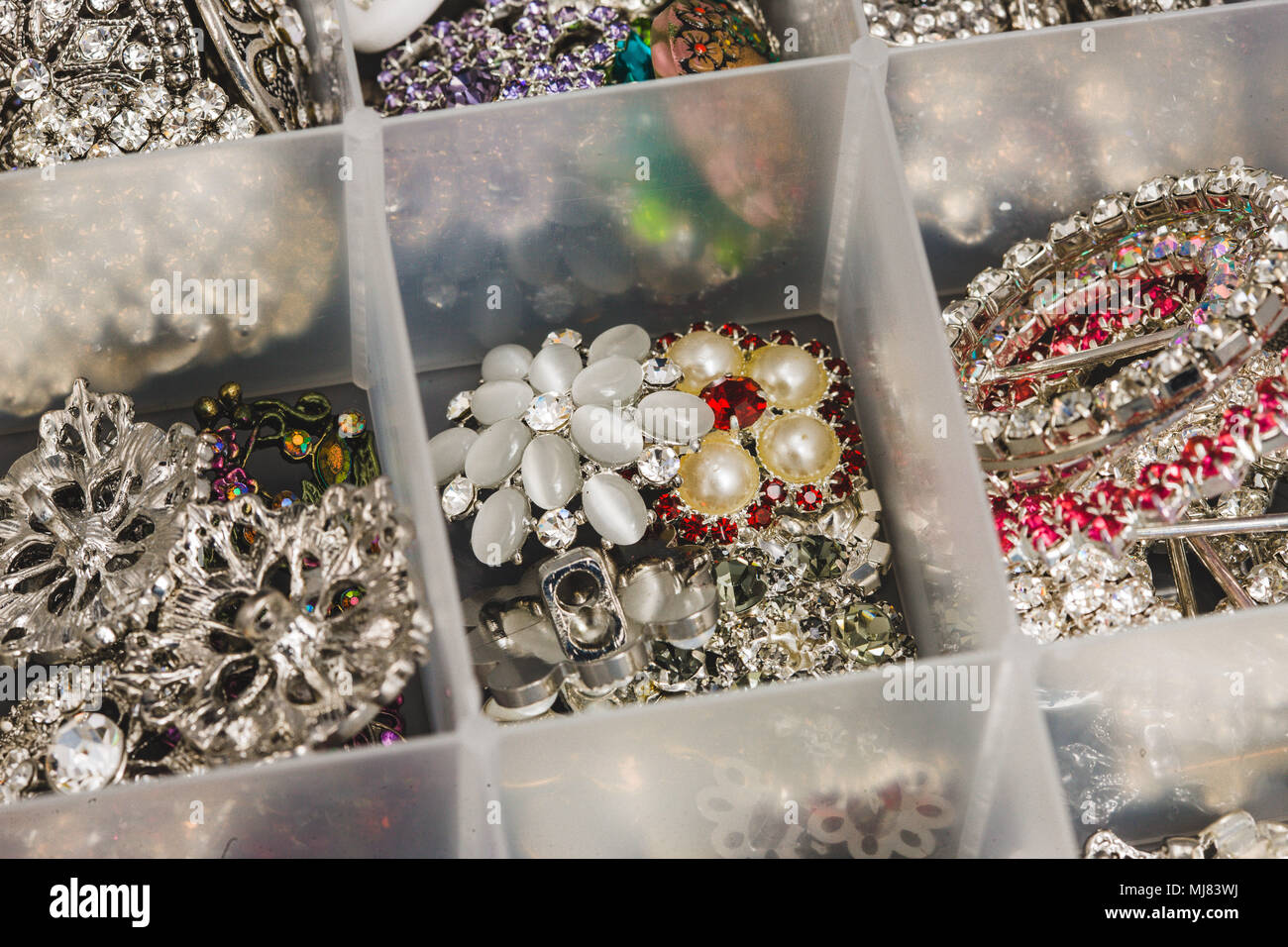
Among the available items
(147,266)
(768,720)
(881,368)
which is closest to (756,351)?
(881,368)

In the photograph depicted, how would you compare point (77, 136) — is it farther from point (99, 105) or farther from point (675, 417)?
point (675, 417)

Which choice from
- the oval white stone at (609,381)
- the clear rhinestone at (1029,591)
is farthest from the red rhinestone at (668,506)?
the clear rhinestone at (1029,591)

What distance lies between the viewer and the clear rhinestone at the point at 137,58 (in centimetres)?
121

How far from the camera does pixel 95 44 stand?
121 centimetres

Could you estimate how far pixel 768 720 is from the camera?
0.90m

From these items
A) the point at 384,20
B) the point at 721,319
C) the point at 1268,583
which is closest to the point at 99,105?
the point at 384,20

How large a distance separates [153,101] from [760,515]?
708 mm

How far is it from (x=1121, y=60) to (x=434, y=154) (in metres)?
0.63

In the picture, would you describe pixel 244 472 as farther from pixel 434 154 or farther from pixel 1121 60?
pixel 1121 60

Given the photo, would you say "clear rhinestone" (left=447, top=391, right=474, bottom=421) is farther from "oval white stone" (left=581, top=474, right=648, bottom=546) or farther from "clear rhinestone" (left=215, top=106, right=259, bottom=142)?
"clear rhinestone" (left=215, top=106, right=259, bottom=142)

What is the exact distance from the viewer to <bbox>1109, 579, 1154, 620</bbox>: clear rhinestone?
1.10m

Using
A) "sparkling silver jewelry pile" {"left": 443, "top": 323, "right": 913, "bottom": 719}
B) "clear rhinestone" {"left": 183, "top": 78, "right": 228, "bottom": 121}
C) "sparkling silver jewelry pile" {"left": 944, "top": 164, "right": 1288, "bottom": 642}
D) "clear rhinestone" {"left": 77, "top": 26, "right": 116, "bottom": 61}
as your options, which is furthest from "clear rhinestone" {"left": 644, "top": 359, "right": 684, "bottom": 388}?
"clear rhinestone" {"left": 77, "top": 26, "right": 116, "bottom": 61}

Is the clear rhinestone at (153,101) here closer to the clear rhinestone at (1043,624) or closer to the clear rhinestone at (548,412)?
the clear rhinestone at (548,412)

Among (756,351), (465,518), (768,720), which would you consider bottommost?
(768,720)
